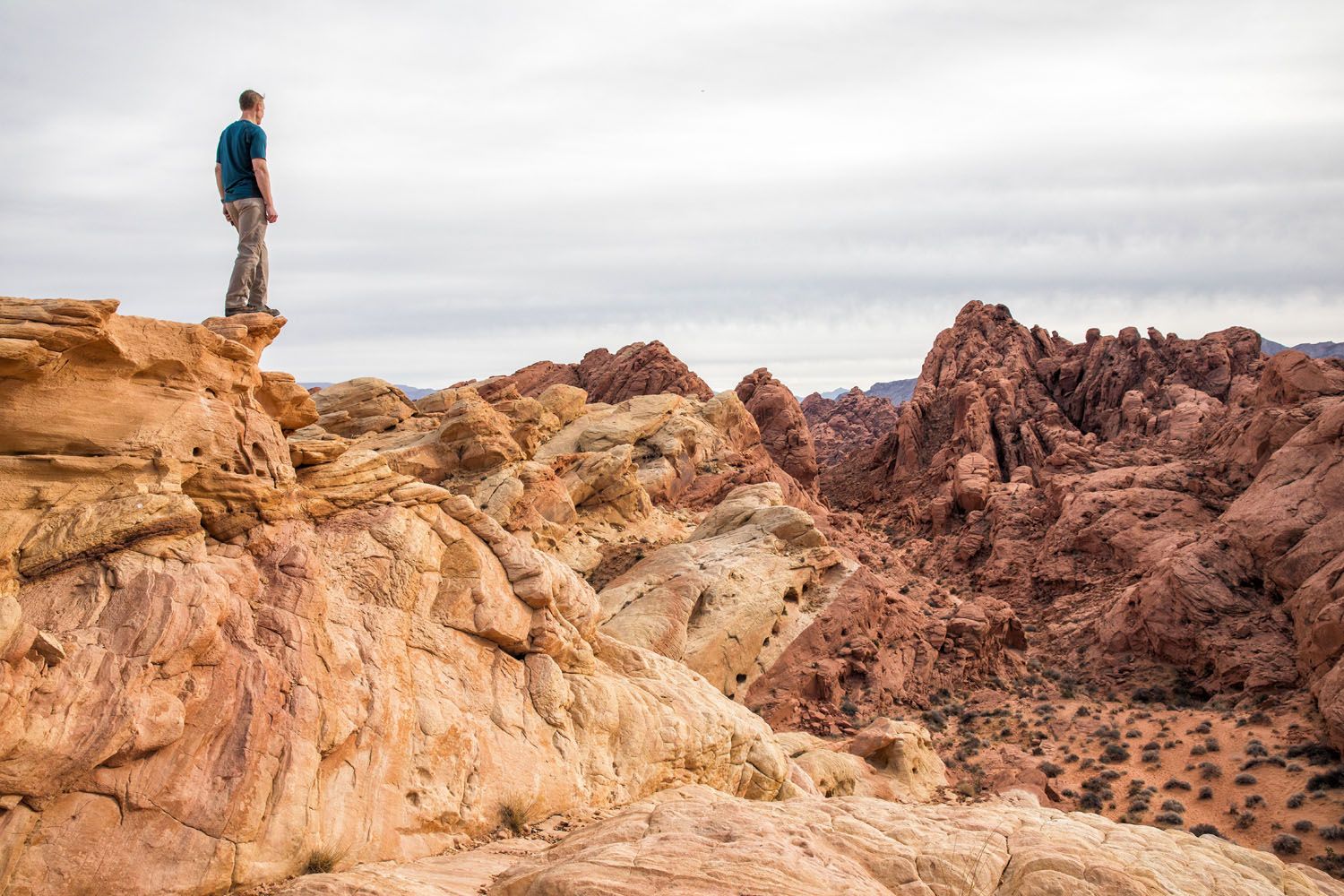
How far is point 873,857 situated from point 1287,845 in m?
15.4

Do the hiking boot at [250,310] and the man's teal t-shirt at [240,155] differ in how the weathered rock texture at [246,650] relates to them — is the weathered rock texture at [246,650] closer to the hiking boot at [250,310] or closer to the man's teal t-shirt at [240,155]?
the hiking boot at [250,310]

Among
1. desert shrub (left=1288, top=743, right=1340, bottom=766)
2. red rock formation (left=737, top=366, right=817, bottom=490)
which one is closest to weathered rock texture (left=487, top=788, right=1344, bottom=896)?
desert shrub (left=1288, top=743, right=1340, bottom=766)

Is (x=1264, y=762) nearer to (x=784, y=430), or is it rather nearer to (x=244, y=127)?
(x=244, y=127)

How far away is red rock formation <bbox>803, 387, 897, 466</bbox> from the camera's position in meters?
113

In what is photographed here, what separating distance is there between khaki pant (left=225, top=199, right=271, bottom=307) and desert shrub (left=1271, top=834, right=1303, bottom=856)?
23256 mm

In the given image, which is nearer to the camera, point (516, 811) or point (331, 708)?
point (331, 708)

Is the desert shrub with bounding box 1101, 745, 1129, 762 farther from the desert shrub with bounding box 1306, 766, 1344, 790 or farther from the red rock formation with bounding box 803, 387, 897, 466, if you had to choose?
the red rock formation with bounding box 803, 387, 897, 466

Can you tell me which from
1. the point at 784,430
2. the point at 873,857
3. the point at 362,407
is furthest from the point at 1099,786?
the point at 784,430

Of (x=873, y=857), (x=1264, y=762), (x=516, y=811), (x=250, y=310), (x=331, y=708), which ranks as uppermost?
(x=250, y=310)

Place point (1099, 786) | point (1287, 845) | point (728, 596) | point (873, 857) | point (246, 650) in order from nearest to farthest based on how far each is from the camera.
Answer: point (873, 857) → point (246, 650) → point (1287, 845) → point (1099, 786) → point (728, 596)

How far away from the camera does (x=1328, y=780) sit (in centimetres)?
2145

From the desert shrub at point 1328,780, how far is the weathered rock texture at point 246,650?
14.9m

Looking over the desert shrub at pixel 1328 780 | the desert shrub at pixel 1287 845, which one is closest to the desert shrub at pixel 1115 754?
the desert shrub at pixel 1328 780

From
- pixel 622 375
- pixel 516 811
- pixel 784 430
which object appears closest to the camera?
pixel 516 811
